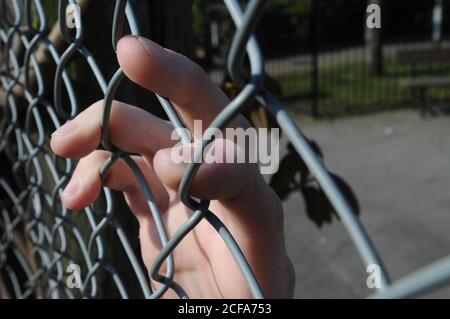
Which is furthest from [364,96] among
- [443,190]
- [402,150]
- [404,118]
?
[443,190]

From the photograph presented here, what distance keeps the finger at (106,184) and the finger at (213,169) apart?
0.24 m

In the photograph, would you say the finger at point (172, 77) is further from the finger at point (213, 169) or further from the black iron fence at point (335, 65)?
the black iron fence at point (335, 65)

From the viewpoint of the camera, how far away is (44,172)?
4.15ft

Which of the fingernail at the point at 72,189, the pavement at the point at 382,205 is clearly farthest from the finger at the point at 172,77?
the pavement at the point at 382,205

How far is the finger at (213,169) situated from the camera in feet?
1.58

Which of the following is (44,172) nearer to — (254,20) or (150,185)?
(150,185)

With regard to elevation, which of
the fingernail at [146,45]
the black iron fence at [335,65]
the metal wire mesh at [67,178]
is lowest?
the black iron fence at [335,65]

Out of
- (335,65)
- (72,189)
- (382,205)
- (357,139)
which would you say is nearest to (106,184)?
(72,189)

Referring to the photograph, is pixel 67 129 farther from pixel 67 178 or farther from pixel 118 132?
pixel 67 178

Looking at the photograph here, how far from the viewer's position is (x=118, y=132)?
A: 674 mm

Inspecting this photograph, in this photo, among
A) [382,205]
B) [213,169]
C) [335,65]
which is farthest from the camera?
[335,65]

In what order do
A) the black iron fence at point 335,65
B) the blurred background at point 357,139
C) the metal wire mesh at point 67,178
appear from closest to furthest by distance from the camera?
the metal wire mesh at point 67,178
the blurred background at point 357,139
the black iron fence at point 335,65

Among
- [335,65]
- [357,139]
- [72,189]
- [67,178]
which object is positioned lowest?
[335,65]

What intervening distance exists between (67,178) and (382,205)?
376cm
